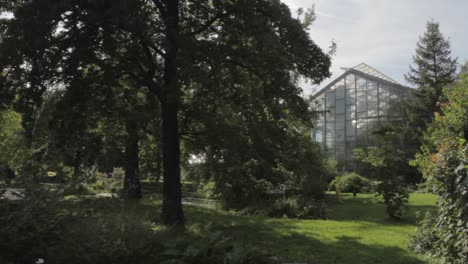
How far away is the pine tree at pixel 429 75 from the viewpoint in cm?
3725

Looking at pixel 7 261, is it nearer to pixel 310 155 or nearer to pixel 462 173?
pixel 462 173

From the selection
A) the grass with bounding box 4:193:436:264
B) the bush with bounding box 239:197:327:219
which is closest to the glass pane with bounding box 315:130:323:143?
the bush with bounding box 239:197:327:219

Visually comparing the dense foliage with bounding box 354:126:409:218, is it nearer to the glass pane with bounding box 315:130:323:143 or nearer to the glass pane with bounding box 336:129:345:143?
the glass pane with bounding box 336:129:345:143

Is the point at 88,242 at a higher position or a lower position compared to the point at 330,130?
lower

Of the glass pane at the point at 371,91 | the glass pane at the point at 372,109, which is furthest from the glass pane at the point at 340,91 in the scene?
the glass pane at the point at 372,109

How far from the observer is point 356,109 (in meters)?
39.3

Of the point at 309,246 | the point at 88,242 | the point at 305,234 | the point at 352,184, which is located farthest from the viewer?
the point at 352,184

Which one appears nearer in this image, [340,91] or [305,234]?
[305,234]

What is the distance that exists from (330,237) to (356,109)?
3017 centimetres

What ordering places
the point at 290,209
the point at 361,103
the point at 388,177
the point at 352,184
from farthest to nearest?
the point at 361,103 → the point at 352,184 → the point at 290,209 → the point at 388,177

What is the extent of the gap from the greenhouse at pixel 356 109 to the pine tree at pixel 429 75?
1.37m

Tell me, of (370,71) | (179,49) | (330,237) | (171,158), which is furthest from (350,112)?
(179,49)

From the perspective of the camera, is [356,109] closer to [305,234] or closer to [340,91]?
[340,91]

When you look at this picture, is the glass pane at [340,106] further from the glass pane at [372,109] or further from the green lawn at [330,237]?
the green lawn at [330,237]
